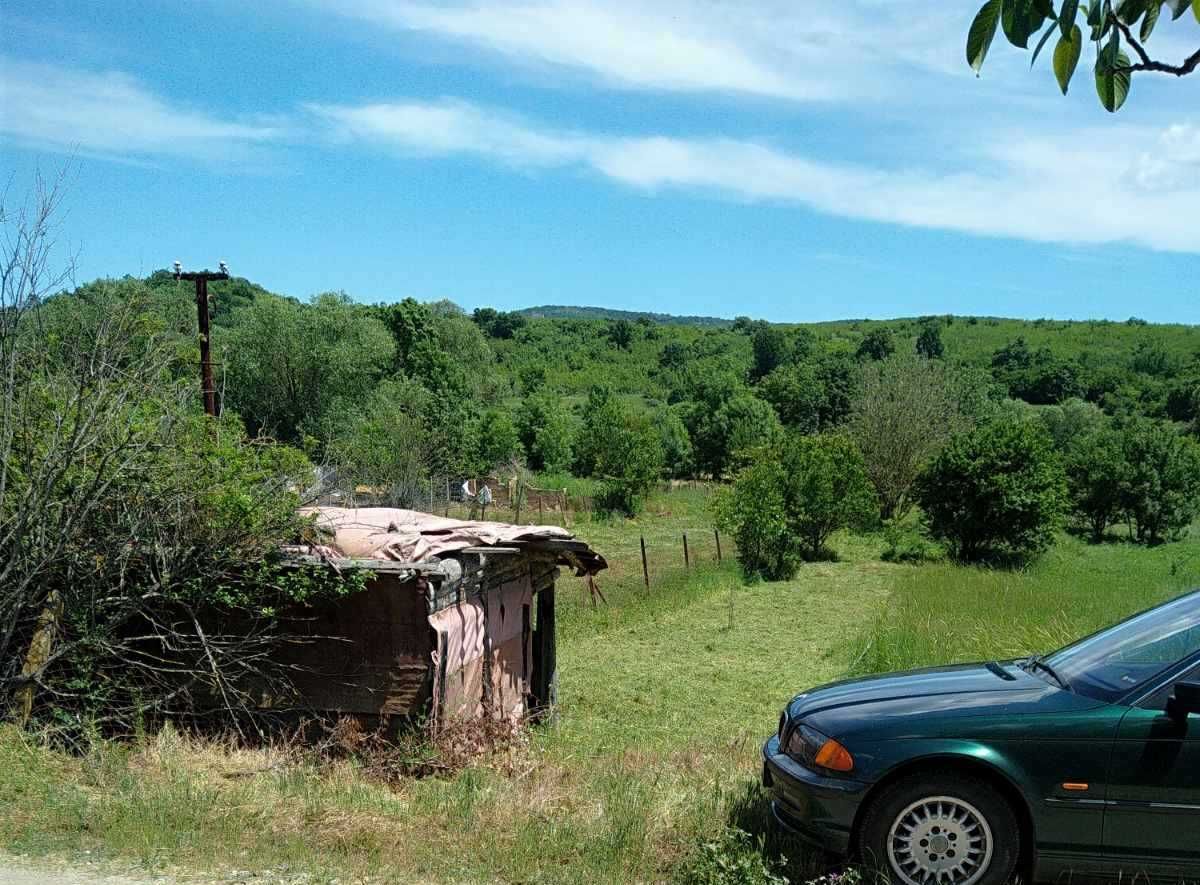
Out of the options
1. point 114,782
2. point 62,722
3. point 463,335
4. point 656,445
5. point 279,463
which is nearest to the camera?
point 114,782

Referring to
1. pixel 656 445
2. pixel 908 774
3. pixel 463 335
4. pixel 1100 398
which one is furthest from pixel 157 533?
pixel 1100 398

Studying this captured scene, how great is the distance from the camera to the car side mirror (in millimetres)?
4551

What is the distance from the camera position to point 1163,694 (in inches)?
192

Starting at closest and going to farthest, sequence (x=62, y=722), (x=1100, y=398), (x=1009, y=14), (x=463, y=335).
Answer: (x=1009, y=14) < (x=62, y=722) < (x=463, y=335) < (x=1100, y=398)

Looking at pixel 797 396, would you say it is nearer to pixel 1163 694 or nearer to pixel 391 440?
pixel 391 440

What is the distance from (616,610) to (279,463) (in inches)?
573

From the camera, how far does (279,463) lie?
360 inches

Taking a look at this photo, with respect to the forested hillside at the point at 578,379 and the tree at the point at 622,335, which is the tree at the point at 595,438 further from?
the tree at the point at 622,335

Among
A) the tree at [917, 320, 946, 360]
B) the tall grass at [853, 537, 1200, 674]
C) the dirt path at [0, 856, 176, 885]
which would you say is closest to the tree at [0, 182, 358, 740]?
the dirt path at [0, 856, 176, 885]

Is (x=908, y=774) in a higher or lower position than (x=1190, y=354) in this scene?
lower

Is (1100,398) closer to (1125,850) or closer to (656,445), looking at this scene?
(656,445)

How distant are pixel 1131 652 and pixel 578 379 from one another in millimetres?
100803

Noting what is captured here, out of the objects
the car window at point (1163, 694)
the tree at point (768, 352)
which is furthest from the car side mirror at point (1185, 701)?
the tree at point (768, 352)

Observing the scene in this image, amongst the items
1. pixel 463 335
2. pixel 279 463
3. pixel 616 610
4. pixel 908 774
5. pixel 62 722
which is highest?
pixel 463 335
